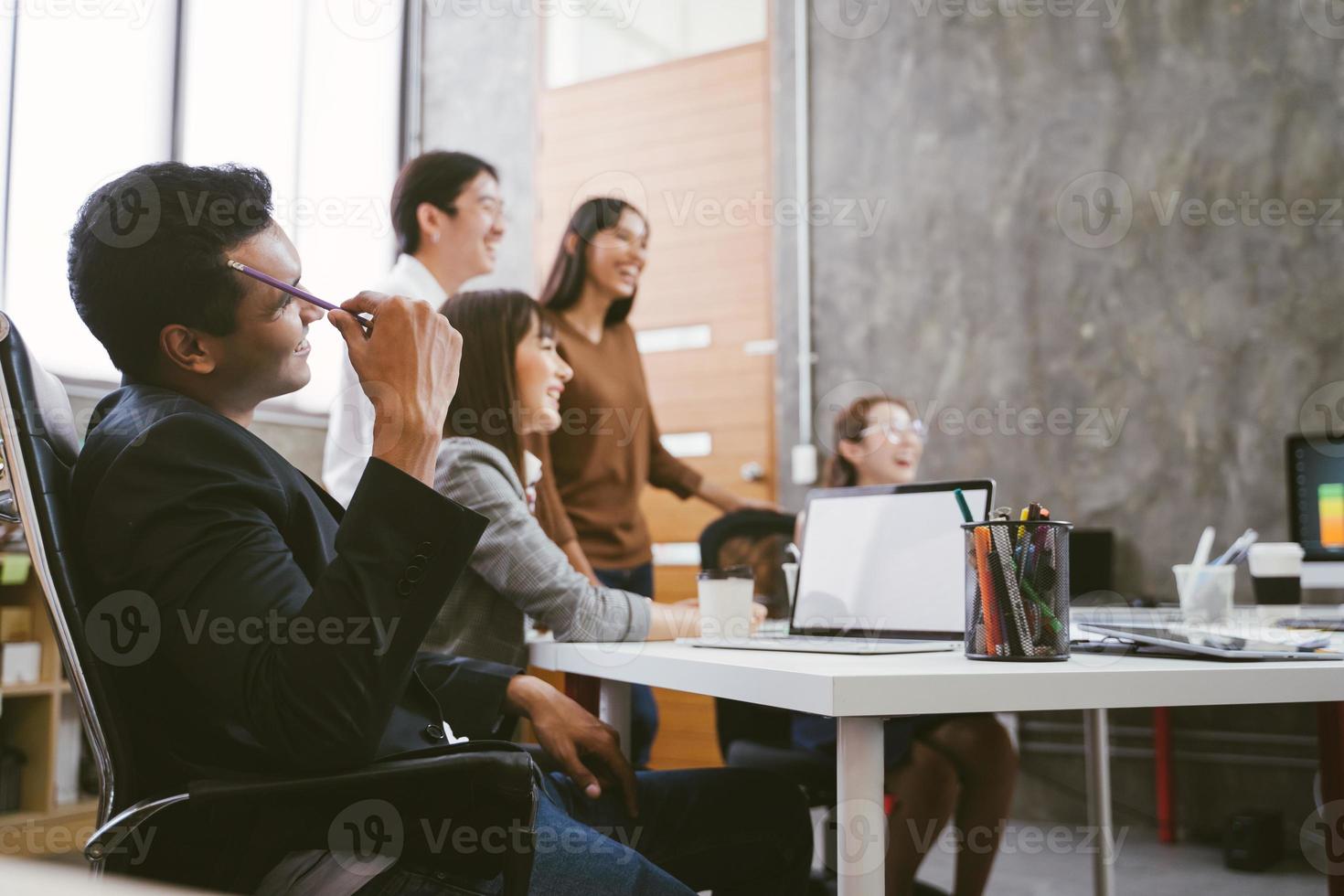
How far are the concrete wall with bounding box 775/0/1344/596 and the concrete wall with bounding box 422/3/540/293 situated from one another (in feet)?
3.99

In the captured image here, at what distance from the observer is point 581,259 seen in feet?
8.21

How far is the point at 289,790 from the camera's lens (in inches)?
31.8

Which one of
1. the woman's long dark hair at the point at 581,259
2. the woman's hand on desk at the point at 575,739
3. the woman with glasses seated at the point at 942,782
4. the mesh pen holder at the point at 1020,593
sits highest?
the woman's long dark hair at the point at 581,259

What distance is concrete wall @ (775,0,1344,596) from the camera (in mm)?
3266

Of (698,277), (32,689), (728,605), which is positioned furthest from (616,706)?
(698,277)

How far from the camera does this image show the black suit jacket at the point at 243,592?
0.79 meters

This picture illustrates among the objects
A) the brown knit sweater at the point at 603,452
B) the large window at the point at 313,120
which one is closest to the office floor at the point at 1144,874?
the brown knit sweater at the point at 603,452

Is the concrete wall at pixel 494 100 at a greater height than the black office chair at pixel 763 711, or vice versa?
the concrete wall at pixel 494 100

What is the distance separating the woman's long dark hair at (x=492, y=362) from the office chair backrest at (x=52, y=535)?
0.62 meters

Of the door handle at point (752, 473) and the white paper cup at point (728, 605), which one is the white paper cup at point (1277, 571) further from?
the door handle at point (752, 473)

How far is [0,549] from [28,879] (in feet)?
10.1

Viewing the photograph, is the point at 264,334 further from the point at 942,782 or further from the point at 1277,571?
the point at 1277,571

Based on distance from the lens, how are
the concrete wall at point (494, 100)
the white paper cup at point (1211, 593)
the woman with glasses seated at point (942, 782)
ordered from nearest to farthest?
1. the white paper cup at point (1211, 593)
2. the woman with glasses seated at point (942, 782)
3. the concrete wall at point (494, 100)

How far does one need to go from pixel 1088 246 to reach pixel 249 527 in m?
3.27
